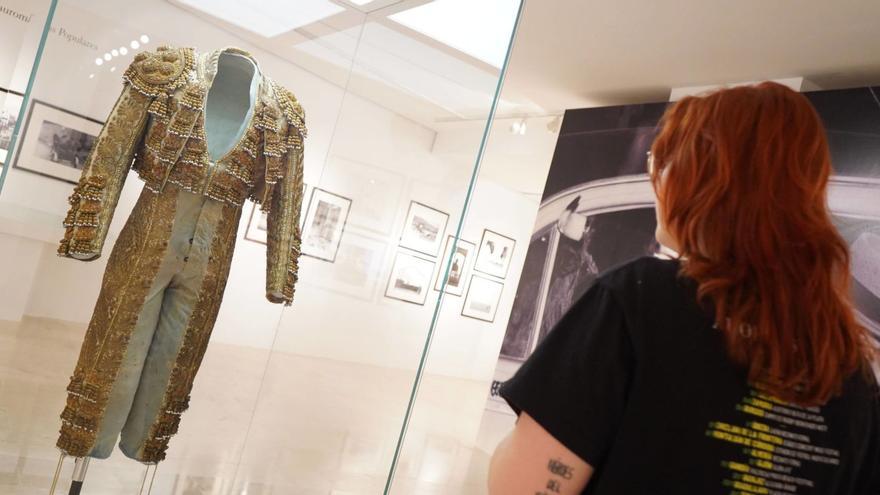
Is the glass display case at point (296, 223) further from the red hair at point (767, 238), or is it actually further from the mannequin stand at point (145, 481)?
the red hair at point (767, 238)

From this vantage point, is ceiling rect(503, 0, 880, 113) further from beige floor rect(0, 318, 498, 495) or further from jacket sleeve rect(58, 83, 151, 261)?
jacket sleeve rect(58, 83, 151, 261)

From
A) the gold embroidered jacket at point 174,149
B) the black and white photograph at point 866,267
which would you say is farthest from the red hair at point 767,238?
the black and white photograph at point 866,267

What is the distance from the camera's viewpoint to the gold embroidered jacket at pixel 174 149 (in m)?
2.24

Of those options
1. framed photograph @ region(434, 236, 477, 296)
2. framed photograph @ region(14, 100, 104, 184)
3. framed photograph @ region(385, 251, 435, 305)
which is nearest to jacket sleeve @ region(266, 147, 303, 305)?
framed photograph @ region(385, 251, 435, 305)

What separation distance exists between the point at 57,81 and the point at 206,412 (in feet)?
3.90

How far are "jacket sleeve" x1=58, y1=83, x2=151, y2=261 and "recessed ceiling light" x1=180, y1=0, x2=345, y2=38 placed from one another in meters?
0.45

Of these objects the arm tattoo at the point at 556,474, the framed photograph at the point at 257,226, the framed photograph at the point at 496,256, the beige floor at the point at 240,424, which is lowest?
the beige floor at the point at 240,424

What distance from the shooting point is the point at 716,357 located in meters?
1.17

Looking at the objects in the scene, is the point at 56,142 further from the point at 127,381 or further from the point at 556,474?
the point at 556,474

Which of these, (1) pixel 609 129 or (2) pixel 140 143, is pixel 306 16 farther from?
(1) pixel 609 129

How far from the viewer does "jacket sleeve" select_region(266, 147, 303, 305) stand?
8.58 ft

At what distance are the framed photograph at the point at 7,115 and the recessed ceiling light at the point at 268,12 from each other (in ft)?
2.19

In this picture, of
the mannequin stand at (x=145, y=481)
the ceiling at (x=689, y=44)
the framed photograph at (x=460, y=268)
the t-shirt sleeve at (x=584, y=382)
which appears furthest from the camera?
the framed photograph at (x=460, y=268)

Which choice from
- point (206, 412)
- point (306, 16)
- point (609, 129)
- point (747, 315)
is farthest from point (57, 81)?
point (609, 129)
